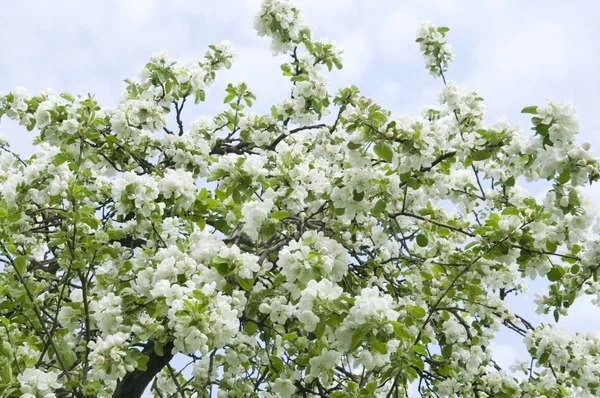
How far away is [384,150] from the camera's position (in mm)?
2646

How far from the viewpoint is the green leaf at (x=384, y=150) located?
2.64m

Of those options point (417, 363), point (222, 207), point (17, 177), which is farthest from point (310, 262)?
point (17, 177)

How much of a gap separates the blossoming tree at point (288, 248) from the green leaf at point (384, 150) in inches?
0.5

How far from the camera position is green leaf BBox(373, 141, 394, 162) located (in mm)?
2637

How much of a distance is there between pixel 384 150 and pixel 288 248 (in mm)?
621

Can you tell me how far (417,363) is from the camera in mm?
2488

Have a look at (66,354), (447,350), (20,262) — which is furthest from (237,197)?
(447,350)

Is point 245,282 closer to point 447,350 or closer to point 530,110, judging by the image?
point 530,110

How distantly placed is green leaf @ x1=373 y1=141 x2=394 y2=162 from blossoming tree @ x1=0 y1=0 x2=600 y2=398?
0.04 ft

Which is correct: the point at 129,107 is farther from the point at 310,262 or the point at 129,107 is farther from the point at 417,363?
the point at 417,363

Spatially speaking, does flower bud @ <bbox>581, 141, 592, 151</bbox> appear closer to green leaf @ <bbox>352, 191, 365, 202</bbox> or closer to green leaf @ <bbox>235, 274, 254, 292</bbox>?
green leaf @ <bbox>352, 191, 365, 202</bbox>

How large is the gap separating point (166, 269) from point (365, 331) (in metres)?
0.98

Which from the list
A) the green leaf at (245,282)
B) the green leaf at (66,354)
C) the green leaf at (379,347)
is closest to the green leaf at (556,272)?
the green leaf at (379,347)

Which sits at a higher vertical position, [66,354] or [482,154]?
[482,154]
